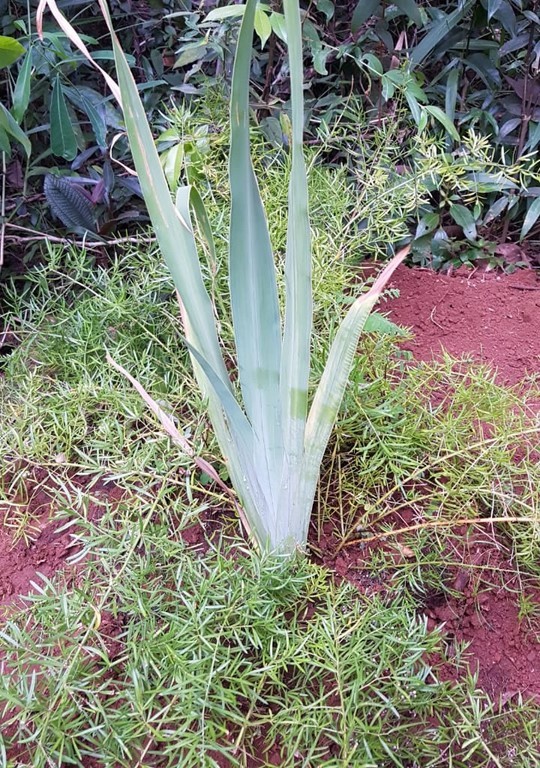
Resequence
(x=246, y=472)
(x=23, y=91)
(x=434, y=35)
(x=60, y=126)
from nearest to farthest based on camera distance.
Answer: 1. (x=246, y=472)
2. (x=23, y=91)
3. (x=60, y=126)
4. (x=434, y=35)

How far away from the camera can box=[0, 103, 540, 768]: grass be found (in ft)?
1.92

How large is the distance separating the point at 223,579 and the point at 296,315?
1.01 ft

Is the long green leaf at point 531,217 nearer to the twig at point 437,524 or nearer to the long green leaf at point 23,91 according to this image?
the twig at point 437,524

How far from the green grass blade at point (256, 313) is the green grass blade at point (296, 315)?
0.05ft

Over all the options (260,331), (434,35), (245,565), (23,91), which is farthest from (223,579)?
(434,35)

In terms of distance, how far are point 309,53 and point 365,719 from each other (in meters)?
1.43

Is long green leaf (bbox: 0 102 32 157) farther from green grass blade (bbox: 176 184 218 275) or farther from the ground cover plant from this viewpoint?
green grass blade (bbox: 176 184 218 275)

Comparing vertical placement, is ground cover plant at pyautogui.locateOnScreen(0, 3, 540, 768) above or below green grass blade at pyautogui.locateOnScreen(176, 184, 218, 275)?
below

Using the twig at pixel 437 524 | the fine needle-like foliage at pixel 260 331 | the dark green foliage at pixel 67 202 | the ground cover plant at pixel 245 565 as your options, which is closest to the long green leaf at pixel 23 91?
the dark green foliage at pixel 67 202

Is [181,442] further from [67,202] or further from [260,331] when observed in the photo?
[67,202]

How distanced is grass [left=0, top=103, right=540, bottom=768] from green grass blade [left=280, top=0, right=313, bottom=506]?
15cm

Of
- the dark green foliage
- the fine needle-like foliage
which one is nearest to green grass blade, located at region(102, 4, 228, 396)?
the fine needle-like foliage

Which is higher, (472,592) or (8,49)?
(8,49)

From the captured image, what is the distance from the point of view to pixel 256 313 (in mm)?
678
